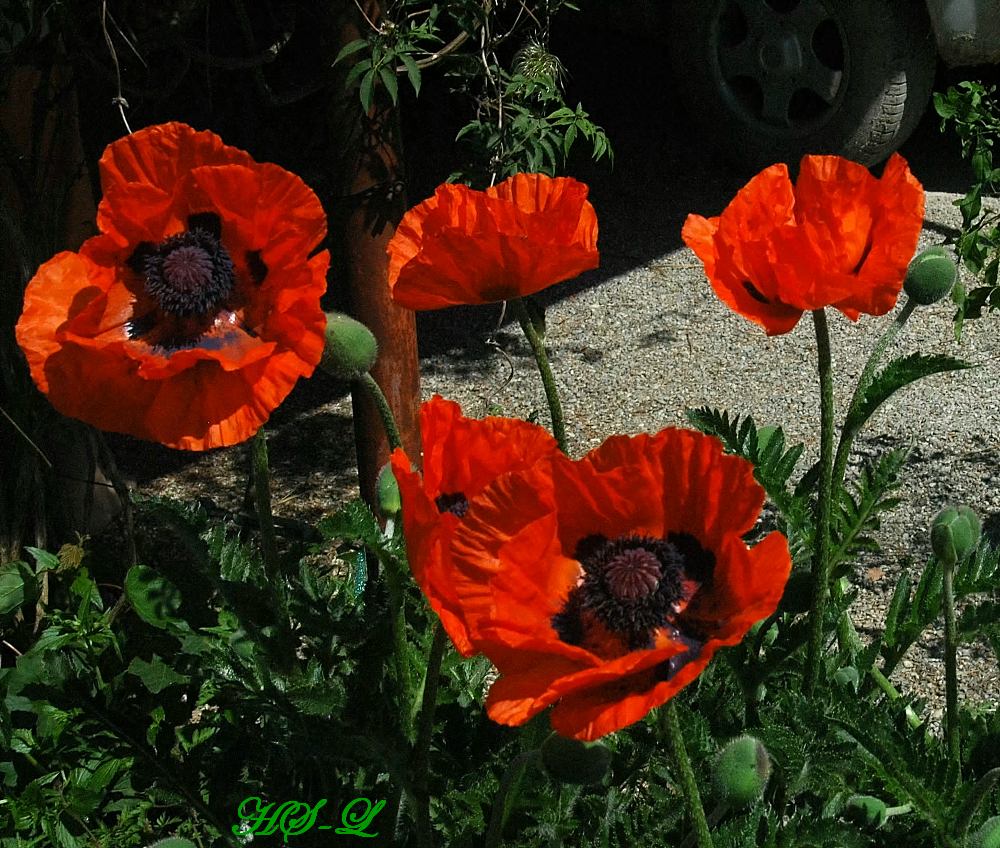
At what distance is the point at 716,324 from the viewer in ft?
15.4

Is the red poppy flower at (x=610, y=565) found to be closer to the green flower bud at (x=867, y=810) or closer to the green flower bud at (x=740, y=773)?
the green flower bud at (x=740, y=773)

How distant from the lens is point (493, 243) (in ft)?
4.56

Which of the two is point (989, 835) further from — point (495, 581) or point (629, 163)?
point (629, 163)

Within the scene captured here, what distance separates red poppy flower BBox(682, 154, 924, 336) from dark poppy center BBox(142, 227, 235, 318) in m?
0.53

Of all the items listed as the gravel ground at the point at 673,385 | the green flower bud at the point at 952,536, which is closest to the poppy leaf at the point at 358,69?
the gravel ground at the point at 673,385

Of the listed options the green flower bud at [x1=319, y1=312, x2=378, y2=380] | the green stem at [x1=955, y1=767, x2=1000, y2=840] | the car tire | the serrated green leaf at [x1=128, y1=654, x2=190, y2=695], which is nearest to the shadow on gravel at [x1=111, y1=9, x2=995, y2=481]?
the car tire

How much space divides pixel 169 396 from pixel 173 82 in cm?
221

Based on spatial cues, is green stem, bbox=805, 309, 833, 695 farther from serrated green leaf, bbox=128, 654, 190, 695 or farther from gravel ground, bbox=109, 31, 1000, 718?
gravel ground, bbox=109, 31, 1000, 718

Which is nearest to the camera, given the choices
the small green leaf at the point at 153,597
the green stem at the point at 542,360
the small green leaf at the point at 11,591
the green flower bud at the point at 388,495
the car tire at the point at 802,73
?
the green stem at the point at 542,360

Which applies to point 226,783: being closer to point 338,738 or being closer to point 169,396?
point 338,738

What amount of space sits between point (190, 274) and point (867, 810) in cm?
95

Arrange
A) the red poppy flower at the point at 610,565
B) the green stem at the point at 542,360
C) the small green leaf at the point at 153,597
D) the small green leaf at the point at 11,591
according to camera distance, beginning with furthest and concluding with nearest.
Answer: the small green leaf at the point at 11,591, the small green leaf at the point at 153,597, the green stem at the point at 542,360, the red poppy flower at the point at 610,565

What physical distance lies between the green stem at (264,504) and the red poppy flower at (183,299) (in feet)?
0.46

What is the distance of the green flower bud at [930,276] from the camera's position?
5.08ft
